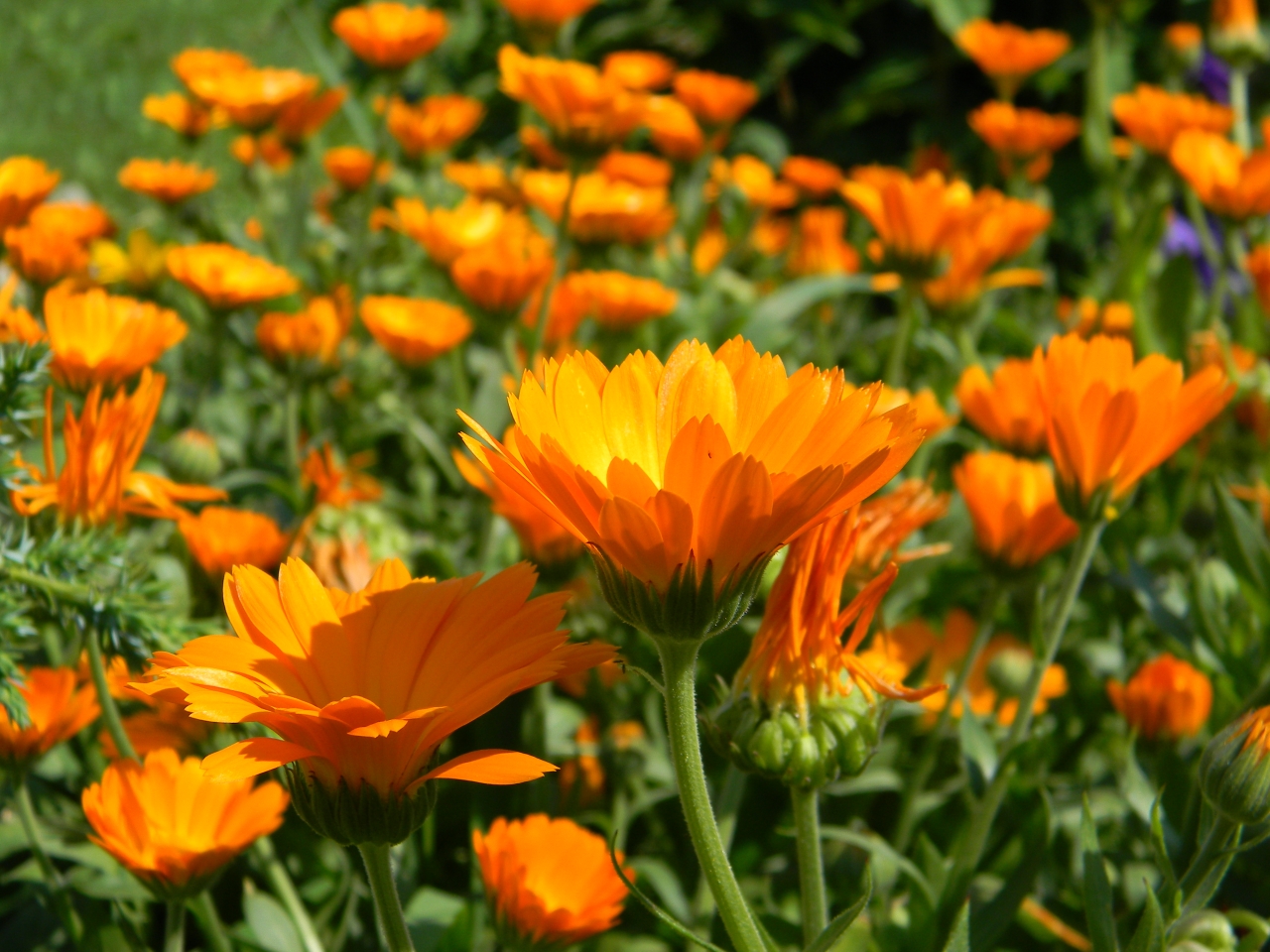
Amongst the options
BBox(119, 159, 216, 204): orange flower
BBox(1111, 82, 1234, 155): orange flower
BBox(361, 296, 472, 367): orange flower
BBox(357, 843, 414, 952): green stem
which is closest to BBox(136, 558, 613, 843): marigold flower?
BBox(357, 843, 414, 952): green stem

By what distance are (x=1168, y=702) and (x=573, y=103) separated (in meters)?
0.96

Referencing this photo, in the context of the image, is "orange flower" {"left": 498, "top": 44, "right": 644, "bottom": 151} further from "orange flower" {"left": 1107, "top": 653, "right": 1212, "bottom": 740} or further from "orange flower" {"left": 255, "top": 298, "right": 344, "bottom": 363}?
"orange flower" {"left": 1107, "top": 653, "right": 1212, "bottom": 740}

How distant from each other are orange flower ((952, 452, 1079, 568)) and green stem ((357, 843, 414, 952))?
0.68m


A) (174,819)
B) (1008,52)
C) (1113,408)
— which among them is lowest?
(174,819)

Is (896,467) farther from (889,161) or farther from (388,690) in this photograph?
(889,161)

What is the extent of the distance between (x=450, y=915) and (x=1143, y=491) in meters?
1.24

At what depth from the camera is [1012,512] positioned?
1.10 metres

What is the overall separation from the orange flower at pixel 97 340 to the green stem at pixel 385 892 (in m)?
0.61

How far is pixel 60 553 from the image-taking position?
0.77m

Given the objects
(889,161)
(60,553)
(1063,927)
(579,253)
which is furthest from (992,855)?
(889,161)

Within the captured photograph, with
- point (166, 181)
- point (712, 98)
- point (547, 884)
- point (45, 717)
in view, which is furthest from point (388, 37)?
point (547, 884)

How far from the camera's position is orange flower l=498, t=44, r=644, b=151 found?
1.52 metres

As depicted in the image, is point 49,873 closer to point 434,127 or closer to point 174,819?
point 174,819

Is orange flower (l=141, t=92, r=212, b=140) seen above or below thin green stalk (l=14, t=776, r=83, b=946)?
above
